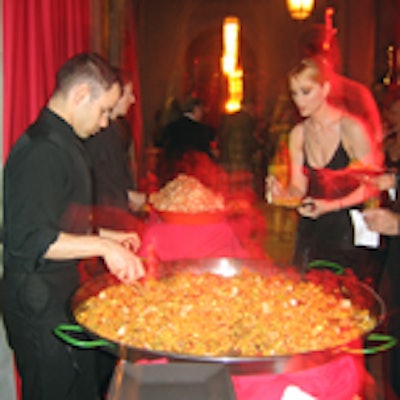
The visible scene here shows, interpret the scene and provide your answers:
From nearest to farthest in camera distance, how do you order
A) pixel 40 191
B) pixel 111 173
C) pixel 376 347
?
1. pixel 376 347
2. pixel 40 191
3. pixel 111 173

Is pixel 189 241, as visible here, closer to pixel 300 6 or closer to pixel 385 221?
pixel 385 221

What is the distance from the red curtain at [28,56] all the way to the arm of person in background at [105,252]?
2.75 ft

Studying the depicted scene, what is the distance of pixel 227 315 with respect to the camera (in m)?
1.77

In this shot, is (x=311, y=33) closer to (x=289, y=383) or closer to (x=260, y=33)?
(x=260, y=33)

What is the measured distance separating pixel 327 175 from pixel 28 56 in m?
2.07

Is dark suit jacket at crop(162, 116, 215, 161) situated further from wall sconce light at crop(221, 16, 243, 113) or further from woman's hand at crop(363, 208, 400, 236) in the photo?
wall sconce light at crop(221, 16, 243, 113)

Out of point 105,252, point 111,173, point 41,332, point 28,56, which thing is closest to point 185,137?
point 111,173

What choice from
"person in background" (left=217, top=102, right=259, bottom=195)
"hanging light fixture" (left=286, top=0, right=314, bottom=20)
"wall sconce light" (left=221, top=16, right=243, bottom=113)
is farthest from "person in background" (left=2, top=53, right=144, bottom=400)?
"wall sconce light" (left=221, top=16, right=243, bottom=113)

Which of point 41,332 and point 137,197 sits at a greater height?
point 137,197

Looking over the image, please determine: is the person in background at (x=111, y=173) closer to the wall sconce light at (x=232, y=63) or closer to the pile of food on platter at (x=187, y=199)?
the pile of food on platter at (x=187, y=199)

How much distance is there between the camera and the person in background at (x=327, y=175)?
3.09 m

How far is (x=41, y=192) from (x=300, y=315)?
1.15m

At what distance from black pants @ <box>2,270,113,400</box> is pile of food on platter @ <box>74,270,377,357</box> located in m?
0.23

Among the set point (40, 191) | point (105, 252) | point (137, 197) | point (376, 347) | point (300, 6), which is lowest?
point (137, 197)
